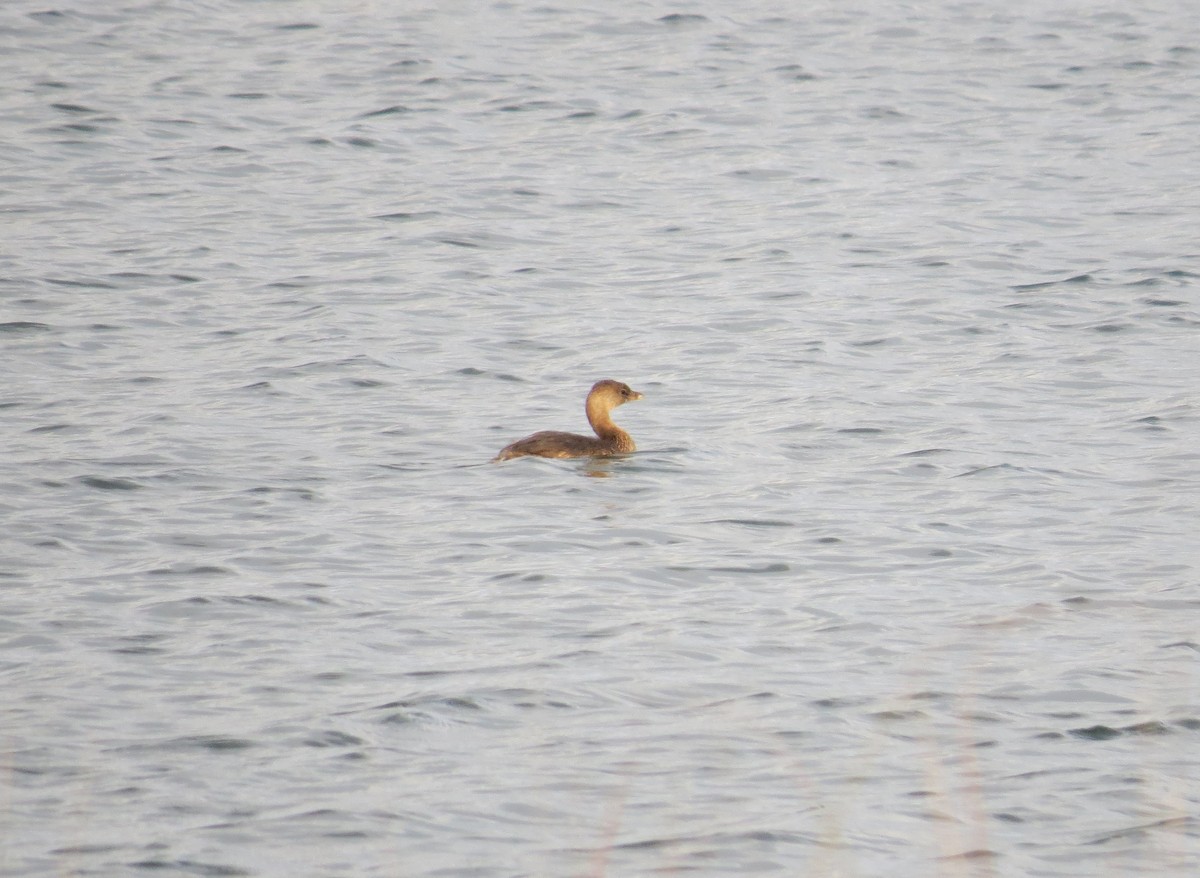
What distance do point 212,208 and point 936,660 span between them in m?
11.6

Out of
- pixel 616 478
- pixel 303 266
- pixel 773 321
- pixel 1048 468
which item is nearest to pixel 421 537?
pixel 616 478

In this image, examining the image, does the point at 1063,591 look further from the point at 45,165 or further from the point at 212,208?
the point at 45,165

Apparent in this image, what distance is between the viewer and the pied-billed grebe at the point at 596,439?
11.3 metres

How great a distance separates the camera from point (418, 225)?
1806 cm

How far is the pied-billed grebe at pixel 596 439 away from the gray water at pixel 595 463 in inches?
5.8

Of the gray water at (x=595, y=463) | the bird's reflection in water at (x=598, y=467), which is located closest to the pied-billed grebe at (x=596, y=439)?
the bird's reflection in water at (x=598, y=467)

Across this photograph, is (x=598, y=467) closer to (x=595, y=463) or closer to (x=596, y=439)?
(x=595, y=463)

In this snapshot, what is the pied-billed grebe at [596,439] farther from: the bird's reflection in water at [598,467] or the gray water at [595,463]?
the gray water at [595,463]

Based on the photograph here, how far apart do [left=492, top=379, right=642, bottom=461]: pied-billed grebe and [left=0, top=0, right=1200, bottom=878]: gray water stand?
15 centimetres

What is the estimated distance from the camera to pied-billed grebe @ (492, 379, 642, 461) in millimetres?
11336

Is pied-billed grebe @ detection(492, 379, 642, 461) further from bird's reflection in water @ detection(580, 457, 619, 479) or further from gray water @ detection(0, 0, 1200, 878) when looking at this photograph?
gray water @ detection(0, 0, 1200, 878)

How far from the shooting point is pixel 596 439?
11.7 meters

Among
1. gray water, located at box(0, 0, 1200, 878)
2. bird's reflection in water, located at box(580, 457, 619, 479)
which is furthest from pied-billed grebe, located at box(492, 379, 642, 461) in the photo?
gray water, located at box(0, 0, 1200, 878)

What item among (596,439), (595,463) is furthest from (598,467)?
(596,439)
